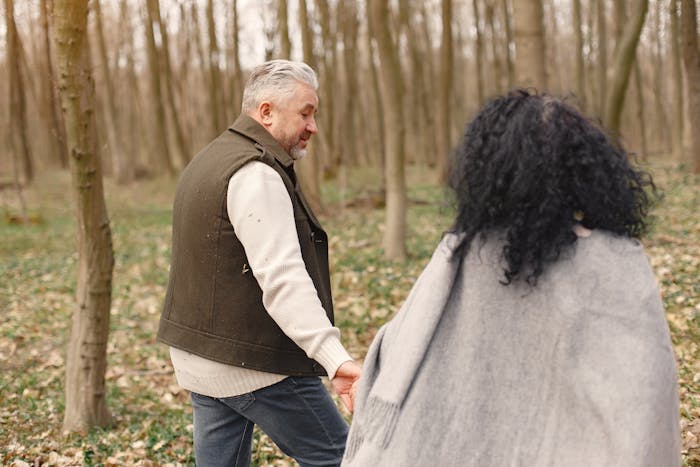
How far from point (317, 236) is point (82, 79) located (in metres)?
2.63

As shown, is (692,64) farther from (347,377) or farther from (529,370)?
(529,370)

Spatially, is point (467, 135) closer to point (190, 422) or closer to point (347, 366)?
point (347, 366)

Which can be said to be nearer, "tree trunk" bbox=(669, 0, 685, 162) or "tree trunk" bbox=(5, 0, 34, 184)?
"tree trunk" bbox=(5, 0, 34, 184)

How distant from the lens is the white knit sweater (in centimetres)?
243

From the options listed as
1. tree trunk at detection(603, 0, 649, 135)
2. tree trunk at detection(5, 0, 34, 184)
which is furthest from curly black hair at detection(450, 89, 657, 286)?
tree trunk at detection(5, 0, 34, 184)

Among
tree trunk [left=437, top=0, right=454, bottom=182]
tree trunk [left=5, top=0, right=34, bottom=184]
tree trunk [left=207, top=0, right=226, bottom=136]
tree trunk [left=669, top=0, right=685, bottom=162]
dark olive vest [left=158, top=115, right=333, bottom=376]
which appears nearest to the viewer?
dark olive vest [left=158, top=115, right=333, bottom=376]

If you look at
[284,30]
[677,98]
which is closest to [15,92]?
[284,30]

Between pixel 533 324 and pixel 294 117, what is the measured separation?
1268 millimetres

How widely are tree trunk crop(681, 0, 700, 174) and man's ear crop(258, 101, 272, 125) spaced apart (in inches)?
545

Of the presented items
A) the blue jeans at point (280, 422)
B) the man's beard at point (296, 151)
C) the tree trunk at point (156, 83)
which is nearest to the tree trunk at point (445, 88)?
the tree trunk at point (156, 83)

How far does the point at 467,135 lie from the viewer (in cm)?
204

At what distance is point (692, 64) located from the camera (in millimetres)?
15672

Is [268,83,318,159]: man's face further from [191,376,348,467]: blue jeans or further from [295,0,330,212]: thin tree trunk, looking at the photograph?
[295,0,330,212]: thin tree trunk

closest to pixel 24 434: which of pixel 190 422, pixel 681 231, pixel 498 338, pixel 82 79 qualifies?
pixel 190 422
